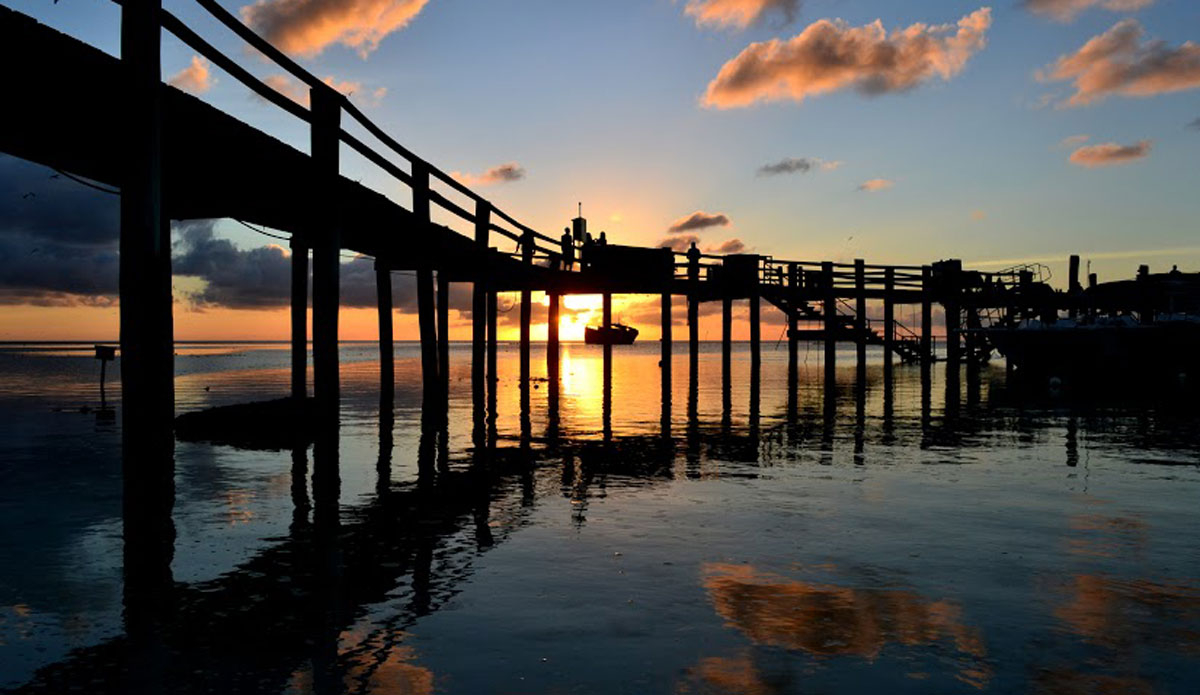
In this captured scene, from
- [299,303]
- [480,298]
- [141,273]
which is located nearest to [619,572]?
[141,273]

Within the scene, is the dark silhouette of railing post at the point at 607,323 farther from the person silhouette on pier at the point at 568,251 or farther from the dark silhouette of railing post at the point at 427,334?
the dark silhouette of railing post at the point at 427,334

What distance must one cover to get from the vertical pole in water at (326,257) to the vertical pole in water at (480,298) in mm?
7095

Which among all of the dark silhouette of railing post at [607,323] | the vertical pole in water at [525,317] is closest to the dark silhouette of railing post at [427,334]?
the vertical pole in water at [525,317]

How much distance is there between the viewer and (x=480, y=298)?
84.6 feet

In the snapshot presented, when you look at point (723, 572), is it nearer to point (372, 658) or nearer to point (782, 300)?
point (372, 658)

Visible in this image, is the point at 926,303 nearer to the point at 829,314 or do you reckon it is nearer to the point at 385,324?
the point at 829,314

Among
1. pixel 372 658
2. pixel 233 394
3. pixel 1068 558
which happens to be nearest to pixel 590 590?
pixel 372 658

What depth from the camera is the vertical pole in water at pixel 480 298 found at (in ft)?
72.6

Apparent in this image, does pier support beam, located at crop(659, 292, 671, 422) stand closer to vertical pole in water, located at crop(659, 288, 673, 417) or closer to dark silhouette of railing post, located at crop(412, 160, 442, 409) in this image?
vertical pole in water, located at crop(659, 288, 673, 417)

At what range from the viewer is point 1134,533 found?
870 centimetres

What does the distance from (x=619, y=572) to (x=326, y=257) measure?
28.2 feet

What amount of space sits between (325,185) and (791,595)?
30.3 ft

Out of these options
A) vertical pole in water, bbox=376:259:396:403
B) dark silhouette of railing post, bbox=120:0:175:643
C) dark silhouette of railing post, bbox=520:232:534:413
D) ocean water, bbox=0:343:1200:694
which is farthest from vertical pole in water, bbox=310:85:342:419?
dark silhouette of railing post, bbox=520:232:534:413

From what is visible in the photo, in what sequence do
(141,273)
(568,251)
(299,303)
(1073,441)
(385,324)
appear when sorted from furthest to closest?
(568,251), (385,324), (299,303), (1073,441), (141,273)
